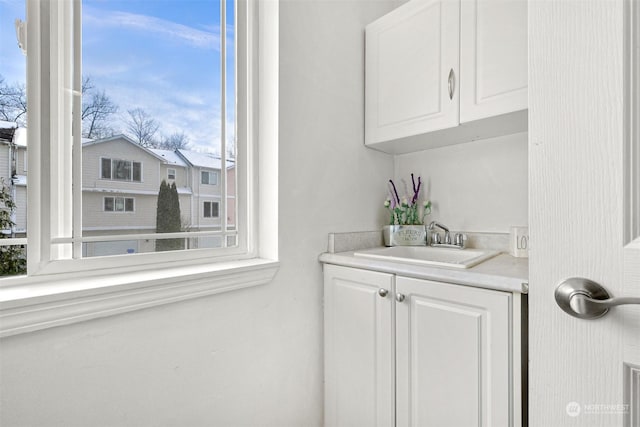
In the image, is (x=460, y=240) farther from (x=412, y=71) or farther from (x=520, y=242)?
(x=412, y=71)

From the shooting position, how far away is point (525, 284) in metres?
0.76

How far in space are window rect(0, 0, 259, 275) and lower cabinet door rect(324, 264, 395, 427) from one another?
41cm

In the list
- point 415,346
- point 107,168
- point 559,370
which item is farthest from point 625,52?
point 107,168

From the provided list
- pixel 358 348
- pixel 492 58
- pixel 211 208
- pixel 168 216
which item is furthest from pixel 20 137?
pixel 492 58

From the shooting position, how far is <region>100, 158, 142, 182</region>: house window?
2.90 ft

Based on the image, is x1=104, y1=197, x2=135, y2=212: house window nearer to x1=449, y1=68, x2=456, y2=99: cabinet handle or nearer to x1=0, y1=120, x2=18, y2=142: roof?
x1=0, y1=120, x2=18, y2=142: roof

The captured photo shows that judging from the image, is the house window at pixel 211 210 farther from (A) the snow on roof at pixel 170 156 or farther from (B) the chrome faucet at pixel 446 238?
(B) the chrome faucet at pixel 446 238

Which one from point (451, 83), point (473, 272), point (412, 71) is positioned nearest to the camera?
point (473, 272)

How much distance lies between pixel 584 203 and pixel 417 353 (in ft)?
2.25

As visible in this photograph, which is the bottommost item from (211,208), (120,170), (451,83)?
(211,208)

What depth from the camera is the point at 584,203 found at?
1.57 feet

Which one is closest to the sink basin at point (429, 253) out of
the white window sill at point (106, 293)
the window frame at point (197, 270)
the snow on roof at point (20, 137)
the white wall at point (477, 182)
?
the white wall at point (477, 182)

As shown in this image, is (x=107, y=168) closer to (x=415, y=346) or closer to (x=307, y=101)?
(x=307, y=101)

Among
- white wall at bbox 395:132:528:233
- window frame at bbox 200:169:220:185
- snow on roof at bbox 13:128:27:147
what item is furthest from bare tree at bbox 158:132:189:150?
white wall at bbox 395:132:528:233
